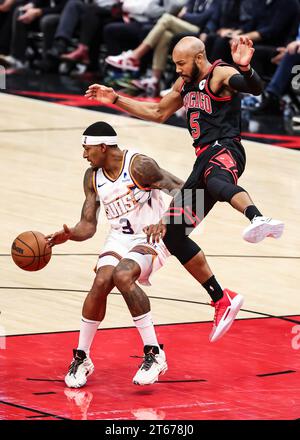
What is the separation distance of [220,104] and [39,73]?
1375 centimetres

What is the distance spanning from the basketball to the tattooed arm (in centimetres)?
68

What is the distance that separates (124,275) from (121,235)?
0.47 m

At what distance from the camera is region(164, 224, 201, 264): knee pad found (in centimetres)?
761

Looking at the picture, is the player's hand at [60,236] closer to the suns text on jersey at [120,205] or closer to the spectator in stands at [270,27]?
the suns text on jersey at [120,205]

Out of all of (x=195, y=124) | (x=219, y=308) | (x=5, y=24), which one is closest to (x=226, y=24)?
(x=5, y=24)

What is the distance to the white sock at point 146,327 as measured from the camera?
6926mm

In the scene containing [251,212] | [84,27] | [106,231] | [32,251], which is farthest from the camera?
[84,27]

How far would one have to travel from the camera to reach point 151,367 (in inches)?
271

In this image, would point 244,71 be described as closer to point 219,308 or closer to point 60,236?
point 219,308

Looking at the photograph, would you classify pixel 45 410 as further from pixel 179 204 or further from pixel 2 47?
pixel 2 47

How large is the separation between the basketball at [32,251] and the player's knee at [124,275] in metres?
0.53

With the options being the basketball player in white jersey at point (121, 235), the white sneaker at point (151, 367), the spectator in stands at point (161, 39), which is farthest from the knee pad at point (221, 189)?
the spectator in stands at point (161, 39)

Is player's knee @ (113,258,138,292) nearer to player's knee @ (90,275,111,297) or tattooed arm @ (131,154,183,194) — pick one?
player's knee @ (90,275,111,297)

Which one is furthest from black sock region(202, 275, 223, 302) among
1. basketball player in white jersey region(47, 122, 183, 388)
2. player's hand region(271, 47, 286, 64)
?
player's hand region(271, 47, 286, 64)
